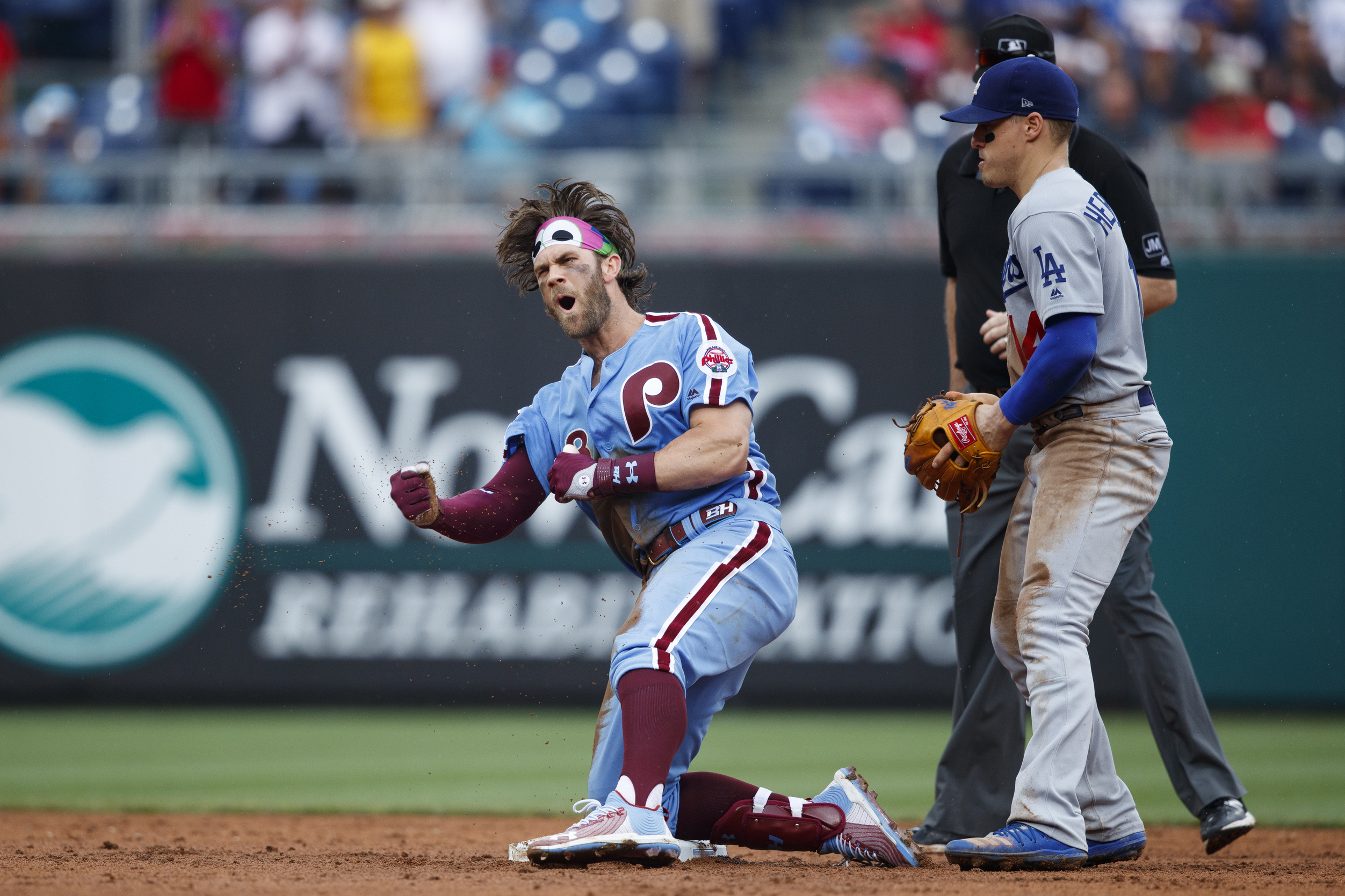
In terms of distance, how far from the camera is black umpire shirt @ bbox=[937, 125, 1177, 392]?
4551 mm

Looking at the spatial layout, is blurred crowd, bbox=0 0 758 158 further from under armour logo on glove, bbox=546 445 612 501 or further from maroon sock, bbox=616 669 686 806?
maroon sock, bbox=616 669 686 806

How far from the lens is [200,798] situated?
20.2ft

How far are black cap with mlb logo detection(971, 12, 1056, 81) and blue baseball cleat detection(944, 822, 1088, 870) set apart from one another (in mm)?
2391

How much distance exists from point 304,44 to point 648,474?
794cm

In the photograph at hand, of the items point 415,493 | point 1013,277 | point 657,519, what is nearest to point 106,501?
point 415,493

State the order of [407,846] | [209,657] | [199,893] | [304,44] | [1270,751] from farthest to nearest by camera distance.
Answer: [304,44], [209,657], [1270,751], [407,846], [199,893]

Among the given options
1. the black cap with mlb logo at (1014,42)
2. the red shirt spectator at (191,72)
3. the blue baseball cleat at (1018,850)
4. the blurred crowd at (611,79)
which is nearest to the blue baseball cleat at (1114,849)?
the blue baseball cleat at (1018,850)

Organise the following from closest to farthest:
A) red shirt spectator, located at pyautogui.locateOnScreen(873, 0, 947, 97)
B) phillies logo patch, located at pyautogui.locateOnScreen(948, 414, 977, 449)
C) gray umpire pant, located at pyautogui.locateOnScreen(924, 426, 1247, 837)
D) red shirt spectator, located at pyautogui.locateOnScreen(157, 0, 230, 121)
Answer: phillies logo patch, located at pyautogui.locateOnScreen(948, 414, 977, 449)
gray umpire pant, located at pyautogui.locateOnScreen(924, 426, 1247, 837)
red shirt spectator, located at pyautogui.locateOnScreen(157, 0, 230, 121)
red shirt spectator, located at pyautogui.locateOnScreen(873, 0, 947, 97)

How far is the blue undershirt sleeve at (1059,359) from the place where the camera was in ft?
12.4

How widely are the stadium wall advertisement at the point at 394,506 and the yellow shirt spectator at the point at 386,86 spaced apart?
1973 millimetres

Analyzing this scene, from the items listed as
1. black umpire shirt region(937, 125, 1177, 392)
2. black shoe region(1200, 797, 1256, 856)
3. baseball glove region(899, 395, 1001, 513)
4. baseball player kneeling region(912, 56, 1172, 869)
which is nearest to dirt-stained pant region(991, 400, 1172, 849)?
baseball player kneeling region(912, 56, 1172, 869)

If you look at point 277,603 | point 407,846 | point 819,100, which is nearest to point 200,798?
point 407,846

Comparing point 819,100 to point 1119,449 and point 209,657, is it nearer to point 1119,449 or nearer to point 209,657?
point 209,657

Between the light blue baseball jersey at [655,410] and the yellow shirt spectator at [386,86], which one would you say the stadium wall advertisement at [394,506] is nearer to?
the yellow shirt spectator at [386,86]
